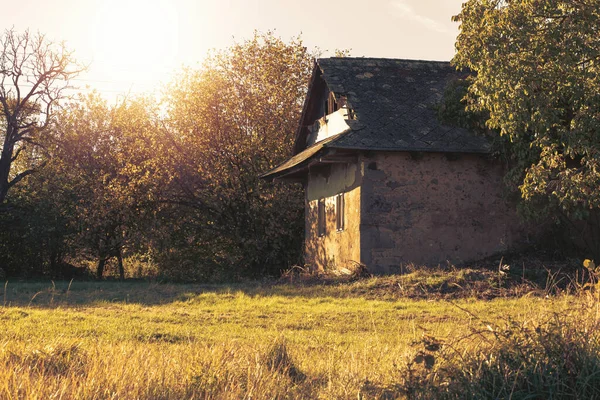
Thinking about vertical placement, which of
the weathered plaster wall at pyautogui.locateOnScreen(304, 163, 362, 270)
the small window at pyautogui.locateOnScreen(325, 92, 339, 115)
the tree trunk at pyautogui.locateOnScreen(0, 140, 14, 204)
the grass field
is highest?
the small window at pyautogui.locateOnScreen(325, 92, 339, 115)

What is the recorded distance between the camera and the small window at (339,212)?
67.2 feet

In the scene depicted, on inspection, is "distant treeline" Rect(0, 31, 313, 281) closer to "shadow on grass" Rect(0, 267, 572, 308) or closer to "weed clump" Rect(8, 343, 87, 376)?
"shadow on grass" Rect(0, 267, 572, 308)

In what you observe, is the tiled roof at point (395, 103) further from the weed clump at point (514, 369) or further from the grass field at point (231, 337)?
the weed clump at point (514, 369)

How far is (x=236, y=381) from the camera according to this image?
20.9 feet

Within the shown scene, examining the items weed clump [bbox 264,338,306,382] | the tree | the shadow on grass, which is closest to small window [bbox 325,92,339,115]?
the shadow on grass

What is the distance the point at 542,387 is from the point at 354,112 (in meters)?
14.2

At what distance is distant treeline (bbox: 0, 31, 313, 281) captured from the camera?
2603 centimetres

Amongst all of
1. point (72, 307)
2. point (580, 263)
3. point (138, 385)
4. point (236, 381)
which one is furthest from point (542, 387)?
point (580, 263)

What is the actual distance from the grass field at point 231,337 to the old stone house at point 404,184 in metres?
2.01

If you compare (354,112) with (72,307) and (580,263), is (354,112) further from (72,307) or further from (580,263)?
(72,307)

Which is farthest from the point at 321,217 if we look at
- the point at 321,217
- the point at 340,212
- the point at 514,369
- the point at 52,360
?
the point at 514,369

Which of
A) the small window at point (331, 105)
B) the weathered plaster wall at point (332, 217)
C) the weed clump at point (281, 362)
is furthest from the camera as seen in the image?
the small window at point (331, 105)

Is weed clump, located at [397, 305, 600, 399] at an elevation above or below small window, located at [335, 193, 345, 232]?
below

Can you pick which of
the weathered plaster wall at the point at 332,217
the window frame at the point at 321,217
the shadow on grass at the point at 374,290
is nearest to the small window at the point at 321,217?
the window frame at the point at 321,217
